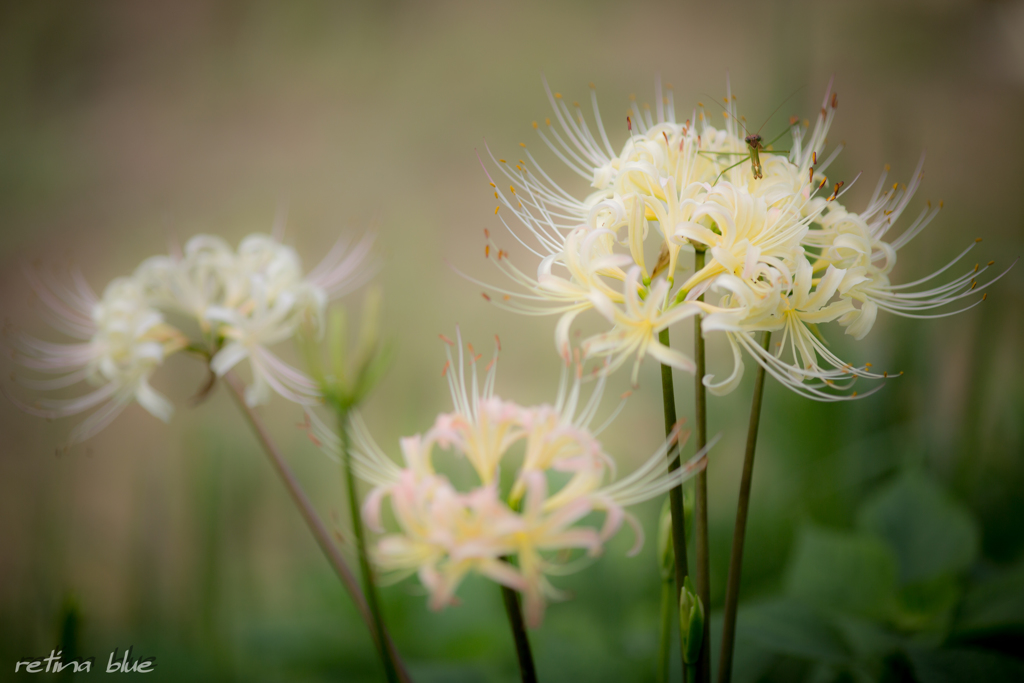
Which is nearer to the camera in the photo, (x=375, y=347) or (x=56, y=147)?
(x=375, y=347)

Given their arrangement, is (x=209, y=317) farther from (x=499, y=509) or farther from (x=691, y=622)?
(x=691, y=622)

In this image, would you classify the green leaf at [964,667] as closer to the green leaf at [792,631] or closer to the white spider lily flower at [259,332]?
the green leaf at [792,631]

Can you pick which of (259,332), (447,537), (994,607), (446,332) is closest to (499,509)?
(447,537)

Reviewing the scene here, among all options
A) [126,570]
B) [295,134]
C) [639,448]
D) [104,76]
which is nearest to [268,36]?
[295,134]

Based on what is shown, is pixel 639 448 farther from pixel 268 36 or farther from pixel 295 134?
pixel 268 36

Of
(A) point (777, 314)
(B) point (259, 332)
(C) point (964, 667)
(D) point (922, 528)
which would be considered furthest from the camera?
(D) point (922, 528)

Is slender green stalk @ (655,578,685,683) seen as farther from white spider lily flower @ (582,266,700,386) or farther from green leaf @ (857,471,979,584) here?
green leaf @ (857,471,979,584)

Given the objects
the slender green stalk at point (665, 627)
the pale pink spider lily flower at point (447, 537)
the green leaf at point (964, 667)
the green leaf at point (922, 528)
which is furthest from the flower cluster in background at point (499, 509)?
the green leaf at point (922, 528)
